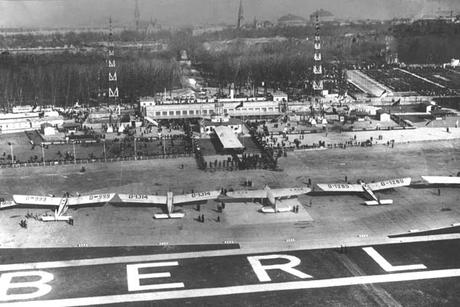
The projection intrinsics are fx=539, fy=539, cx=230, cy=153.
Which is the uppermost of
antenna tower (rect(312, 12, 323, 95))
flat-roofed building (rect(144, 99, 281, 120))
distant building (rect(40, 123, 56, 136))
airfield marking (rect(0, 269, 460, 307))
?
antenna tower (rect(312, 12, 323, 95))

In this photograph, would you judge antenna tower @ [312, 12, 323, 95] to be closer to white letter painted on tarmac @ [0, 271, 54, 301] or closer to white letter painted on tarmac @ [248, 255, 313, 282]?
white letter painted on tarmac @ [248, 255, 313, 282]

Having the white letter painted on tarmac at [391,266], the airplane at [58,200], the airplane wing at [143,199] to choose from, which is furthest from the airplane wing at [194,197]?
the white letter painted on tarmac at [391,266]

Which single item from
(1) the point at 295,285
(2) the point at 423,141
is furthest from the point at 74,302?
(2) the point at 423,141

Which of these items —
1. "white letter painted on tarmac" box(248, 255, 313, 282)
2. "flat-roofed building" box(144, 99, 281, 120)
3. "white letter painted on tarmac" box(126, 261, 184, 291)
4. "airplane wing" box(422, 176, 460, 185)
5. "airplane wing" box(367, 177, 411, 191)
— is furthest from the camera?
"flat-roofed building" box(144, 99, 281, 120)

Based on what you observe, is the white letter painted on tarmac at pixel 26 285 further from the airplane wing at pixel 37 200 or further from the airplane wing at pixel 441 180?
the airplane wing at pixel 441 180

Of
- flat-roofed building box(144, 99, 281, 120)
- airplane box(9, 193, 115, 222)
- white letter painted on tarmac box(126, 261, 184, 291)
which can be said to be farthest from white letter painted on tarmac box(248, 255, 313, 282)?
flat-roofed building box(144, 99, 281, 120)

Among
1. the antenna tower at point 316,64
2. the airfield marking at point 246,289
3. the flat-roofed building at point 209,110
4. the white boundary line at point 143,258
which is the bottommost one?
the airfield marking at point 246,289
